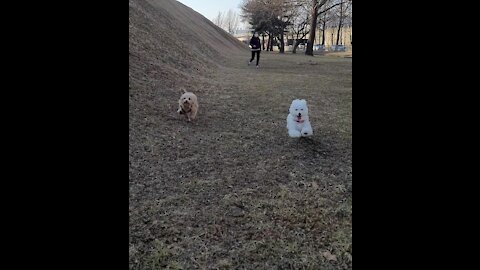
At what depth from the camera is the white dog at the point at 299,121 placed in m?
4.58

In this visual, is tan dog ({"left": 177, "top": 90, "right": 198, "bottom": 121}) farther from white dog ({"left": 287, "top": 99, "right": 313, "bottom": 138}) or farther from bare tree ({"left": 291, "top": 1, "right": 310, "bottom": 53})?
bare tree ({"left": 291, "top": 1, "right": 310, "bottom": 53})

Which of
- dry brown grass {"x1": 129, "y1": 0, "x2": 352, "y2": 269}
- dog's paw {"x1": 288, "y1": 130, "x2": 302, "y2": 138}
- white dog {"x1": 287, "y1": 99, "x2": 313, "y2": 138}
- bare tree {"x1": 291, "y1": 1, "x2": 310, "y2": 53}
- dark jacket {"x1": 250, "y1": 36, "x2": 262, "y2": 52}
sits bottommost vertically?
dry brown grass {"x1": 129, "y1": 0, "x2": 352, "y2": 269}

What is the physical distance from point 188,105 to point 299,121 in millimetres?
1806

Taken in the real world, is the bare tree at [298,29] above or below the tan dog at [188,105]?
above

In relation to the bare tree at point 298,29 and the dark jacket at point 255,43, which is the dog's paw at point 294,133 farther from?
the bare tree at point 298,29

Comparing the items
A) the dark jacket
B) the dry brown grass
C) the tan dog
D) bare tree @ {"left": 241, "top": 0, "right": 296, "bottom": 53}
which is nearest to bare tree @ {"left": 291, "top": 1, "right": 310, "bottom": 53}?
bare tree @ {"left": 241, "top": 0, "right": 296, "bottom": 53}

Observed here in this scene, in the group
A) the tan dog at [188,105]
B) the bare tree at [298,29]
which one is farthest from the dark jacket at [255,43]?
the bare tree at [298,29]

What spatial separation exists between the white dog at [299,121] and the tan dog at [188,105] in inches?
64.0

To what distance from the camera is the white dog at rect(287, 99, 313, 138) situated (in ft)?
15.0

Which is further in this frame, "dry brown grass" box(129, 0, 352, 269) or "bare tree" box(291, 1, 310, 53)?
"bare tree" box(291, 1, 310, 53)

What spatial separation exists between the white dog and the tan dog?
1.62m
